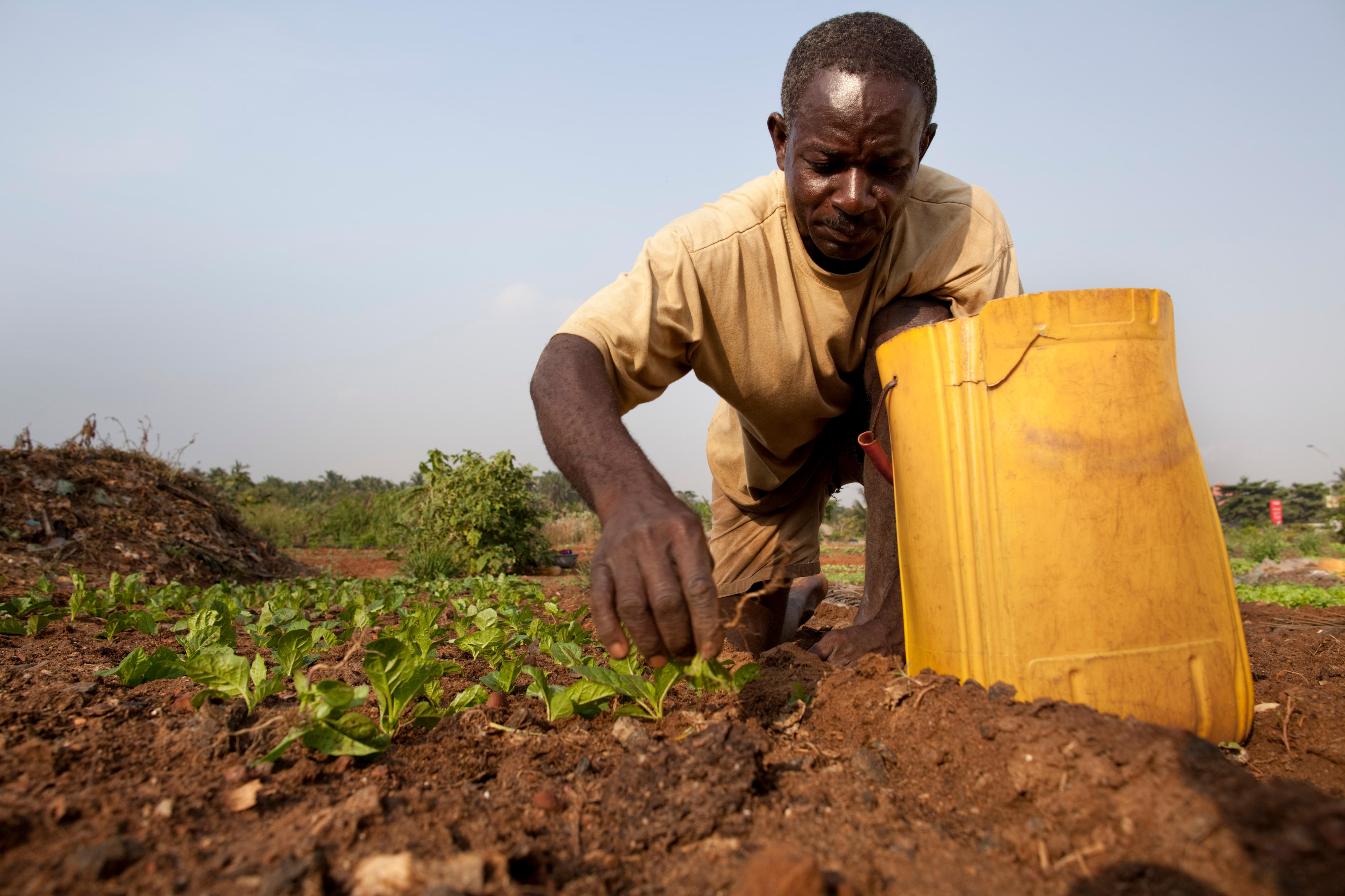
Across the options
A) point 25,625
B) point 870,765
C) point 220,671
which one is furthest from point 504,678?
point 25,625

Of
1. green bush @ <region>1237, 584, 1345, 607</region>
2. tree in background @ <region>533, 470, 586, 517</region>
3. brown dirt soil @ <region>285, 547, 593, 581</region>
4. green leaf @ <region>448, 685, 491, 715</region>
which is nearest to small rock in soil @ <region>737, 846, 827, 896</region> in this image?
green leaf @ <region>448, 685, 491, 715</region>

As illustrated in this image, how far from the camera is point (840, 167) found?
2.10 m

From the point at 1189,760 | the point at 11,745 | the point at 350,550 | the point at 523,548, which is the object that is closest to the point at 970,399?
the point at 1189,760

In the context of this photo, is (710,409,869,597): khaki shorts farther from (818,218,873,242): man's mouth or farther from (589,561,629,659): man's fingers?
(589,561,629,659): man's fingers

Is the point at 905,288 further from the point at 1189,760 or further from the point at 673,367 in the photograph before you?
the point at 1189,760

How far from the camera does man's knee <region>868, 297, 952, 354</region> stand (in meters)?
2.47

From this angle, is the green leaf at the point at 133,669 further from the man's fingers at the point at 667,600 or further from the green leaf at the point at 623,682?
the man's fingers at the point at 667,600

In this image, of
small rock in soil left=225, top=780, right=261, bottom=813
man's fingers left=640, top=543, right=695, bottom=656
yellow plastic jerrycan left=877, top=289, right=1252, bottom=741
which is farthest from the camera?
yellow plastic jerrycan left=877, top=289, right=1252, bottom=741

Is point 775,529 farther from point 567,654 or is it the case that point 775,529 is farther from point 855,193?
point 855,193

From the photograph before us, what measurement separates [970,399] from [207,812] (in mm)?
1490

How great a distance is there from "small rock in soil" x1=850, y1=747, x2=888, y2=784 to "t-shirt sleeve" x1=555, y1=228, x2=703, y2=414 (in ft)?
3.53

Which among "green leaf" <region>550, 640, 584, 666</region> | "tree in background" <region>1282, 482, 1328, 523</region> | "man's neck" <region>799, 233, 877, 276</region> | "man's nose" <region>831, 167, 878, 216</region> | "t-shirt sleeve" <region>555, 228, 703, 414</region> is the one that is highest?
"man's nose" <region>831, 167, 878, 216</region>

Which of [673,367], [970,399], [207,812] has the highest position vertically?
[673,367]

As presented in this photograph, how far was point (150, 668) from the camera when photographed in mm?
1698
